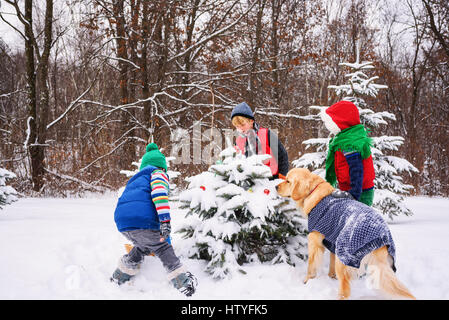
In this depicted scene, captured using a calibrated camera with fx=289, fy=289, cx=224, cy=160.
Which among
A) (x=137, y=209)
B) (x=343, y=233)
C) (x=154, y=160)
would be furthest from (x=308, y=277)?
(x=154, y=160)

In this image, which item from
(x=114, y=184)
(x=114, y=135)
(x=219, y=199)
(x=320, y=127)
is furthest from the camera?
(x=320, y=127)

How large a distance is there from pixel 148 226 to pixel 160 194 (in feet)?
1.07

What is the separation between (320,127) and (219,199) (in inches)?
409

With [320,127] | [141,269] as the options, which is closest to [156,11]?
[320,127]

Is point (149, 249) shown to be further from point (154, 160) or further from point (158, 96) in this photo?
point (158, 96)

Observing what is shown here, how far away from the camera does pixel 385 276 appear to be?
7.39 ft

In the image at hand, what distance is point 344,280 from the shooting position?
8.29 ft

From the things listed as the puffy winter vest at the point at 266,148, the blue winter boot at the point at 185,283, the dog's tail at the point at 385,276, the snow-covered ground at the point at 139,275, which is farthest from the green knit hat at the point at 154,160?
the dog's tail at the point at 385,276

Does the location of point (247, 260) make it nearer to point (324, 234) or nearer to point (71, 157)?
point (324, 234)

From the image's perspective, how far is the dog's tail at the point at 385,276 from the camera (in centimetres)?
221

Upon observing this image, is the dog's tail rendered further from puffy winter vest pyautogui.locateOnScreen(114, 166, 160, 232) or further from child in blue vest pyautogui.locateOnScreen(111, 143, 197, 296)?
puffy winter vest pyautogui.locateOnScreen(114, 166, 160, 232)

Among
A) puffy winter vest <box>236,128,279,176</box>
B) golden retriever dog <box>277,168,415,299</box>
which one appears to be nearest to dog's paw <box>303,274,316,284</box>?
golden retriever dog <box>277,168,415,299</box>

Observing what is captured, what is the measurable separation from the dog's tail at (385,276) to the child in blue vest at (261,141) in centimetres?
148

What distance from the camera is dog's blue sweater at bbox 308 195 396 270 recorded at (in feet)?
7.45
